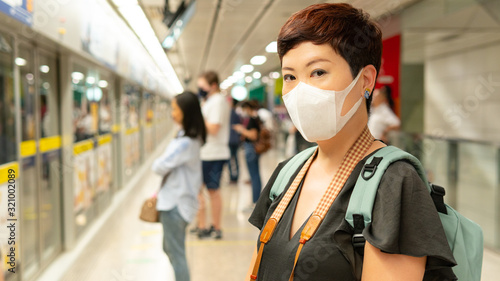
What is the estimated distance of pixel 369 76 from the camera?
1.06 meters

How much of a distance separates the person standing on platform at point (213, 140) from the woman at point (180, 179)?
1170 mm

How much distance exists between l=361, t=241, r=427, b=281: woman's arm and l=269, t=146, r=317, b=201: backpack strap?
1.15 ft

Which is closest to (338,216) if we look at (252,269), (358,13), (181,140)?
(252,269)

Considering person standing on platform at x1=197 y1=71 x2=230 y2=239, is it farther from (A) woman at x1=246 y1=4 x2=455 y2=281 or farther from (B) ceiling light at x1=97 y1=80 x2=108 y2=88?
(A) woman at x1=246 y1=4 x2=455 y2=281

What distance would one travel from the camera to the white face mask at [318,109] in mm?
1019

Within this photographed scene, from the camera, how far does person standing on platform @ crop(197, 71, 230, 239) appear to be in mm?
4381

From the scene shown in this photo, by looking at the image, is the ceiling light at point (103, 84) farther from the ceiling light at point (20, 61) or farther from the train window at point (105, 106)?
the ceiling light at point (20, 61)

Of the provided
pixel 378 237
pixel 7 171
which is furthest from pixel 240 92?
pixel 378 237

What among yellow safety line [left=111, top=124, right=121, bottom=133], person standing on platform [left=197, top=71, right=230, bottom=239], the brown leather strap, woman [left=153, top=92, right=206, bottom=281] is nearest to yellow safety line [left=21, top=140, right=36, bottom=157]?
woman [left=153, top=92, right=206, bottom=281]

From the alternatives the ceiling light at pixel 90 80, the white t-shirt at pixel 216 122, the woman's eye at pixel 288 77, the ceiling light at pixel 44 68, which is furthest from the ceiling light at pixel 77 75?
the woman's eye at pixel 288 77

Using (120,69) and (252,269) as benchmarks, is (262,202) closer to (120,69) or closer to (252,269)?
(252,269)

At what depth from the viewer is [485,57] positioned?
9.79 metres

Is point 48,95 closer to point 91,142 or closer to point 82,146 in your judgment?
point 82,146

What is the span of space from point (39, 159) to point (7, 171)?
0.88 meters
